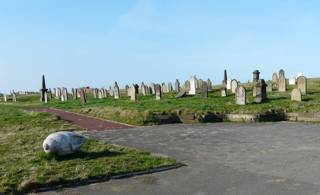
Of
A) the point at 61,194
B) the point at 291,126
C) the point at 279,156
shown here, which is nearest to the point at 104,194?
the point at 61,194

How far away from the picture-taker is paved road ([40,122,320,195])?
7.36 meters

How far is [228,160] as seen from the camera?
972cm

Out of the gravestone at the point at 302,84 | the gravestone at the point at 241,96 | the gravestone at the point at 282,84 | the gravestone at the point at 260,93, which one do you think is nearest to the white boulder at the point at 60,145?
the gravestone at the point at 241,96

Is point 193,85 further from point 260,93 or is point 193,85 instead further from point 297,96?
point 297,96

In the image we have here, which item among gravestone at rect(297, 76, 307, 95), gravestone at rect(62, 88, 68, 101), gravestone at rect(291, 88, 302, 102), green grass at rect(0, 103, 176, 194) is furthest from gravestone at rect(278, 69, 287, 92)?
gravestone at rect(62, 88, 68, 101)

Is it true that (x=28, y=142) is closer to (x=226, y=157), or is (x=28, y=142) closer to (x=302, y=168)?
(x=226, y=157)

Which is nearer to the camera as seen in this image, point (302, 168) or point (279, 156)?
point (302, 168)

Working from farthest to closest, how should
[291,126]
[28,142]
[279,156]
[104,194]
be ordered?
1. [291,126]
2. [28,142]
3. [279,156]
4. [104,194]

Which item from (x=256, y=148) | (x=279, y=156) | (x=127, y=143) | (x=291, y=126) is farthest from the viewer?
(x=291, y=126)

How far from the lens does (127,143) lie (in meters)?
12.6

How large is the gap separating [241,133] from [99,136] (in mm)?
5184

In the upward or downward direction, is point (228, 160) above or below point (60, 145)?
below

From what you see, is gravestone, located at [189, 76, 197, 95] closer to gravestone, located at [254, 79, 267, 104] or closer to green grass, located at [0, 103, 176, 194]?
gravestone, located at [254, 79, 267, 104]

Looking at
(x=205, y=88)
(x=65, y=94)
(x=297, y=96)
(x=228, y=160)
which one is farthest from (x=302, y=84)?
(x=65, y=94)
